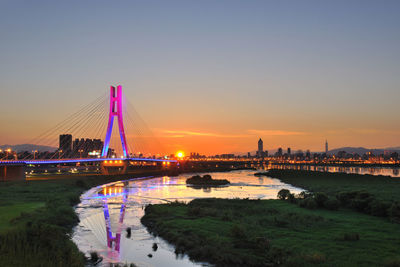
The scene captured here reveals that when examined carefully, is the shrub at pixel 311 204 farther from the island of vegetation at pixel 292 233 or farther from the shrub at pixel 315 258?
the shrub at pixel 315 258

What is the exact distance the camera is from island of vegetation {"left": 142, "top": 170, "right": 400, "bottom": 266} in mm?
16062

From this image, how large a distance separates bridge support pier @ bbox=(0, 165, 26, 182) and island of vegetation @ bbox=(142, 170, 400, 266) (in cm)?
3815

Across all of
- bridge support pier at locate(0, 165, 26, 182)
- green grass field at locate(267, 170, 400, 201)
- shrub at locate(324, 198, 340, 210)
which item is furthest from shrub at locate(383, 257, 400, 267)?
bridge support pier at locate(0, 165, 26, 182)

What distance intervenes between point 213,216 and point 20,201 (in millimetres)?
18235

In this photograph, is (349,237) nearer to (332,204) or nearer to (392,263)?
(392,263)

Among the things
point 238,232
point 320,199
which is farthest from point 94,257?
point 320,199

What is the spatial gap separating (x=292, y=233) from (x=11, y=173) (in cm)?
5352

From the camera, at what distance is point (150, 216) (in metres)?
28.7

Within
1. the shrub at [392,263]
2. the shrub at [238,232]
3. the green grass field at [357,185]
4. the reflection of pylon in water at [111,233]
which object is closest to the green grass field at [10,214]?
the reflection of pylon in water at [111,233]

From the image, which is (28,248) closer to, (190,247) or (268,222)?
(190,247)

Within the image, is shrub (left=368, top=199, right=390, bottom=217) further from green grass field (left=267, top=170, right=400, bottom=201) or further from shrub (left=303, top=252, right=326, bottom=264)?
shrub (left=303, top=252, right=326, bottom=264)

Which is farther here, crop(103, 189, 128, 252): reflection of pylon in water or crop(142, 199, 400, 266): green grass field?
crop(103, 189, 128, 252): reflection of pylon in water

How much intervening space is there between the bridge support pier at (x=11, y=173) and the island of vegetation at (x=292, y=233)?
38.2 meters

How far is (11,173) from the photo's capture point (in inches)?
2357
